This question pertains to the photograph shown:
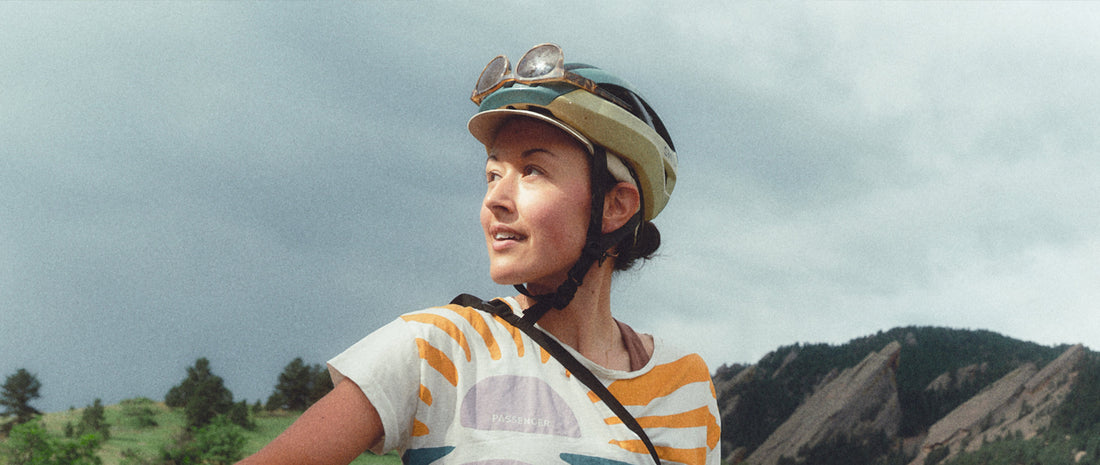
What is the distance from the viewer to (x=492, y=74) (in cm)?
335

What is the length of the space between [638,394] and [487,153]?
1213mm

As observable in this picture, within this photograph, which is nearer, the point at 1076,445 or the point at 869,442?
the point at 1076,445

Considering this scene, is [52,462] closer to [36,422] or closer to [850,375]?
[36,422]

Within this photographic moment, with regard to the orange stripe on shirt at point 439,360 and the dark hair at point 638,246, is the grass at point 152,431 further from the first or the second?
the orange stripe on shirt at point 439,360

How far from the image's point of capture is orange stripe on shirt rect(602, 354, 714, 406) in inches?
122

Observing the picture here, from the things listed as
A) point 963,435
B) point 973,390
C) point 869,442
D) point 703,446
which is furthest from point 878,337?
point 703,446

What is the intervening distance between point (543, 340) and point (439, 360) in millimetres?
456

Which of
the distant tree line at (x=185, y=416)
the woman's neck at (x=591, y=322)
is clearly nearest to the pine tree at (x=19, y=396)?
the distant tree line at (x=185, y=416)

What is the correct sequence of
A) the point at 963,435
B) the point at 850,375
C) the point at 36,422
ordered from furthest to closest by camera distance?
the point at 850,375
the point at 963,435
the point at 36,422

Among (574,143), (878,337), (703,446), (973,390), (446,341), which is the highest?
(878,337)

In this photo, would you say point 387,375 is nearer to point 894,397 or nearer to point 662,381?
point 662,381

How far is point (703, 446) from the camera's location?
3.35 metres

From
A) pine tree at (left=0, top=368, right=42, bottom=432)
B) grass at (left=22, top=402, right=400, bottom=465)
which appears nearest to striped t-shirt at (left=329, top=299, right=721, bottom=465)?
grass at (left=22, top=402, right=400, bottom=465)

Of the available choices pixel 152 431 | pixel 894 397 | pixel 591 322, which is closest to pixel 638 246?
pixel 591 322
